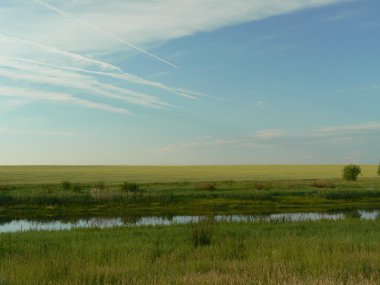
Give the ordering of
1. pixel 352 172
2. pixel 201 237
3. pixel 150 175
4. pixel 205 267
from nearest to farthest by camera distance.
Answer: pixel 205 267 < pixel 201 237 < pixel 352 172 < pixel 150 175

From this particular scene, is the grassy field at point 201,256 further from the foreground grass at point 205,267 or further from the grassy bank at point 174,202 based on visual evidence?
the grassy bank at point 174,202

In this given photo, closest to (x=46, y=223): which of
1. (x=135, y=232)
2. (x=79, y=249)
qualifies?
(x=135, y=232)

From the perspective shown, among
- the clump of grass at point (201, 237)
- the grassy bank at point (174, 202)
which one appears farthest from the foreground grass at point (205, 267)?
the grassy bank at point (174, 202)

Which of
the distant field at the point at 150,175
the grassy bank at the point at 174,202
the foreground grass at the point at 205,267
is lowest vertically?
the grassy bank at the point at 174,202

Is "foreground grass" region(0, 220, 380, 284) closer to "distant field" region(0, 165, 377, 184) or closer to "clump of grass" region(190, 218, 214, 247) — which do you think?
"clump of grass" region(190, 218, 214, 247)

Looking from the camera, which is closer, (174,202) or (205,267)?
(205,267)

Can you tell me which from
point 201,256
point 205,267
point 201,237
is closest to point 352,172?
point 201,237

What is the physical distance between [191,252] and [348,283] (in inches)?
205

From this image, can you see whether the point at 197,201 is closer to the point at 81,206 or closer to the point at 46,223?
the point at 81,206

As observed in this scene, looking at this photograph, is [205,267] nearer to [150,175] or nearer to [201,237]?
[201,237]

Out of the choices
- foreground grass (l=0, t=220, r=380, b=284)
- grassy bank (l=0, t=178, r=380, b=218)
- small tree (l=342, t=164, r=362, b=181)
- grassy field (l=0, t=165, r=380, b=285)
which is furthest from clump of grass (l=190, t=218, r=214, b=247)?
small tree (l=342, t=164, r=362, b=181)

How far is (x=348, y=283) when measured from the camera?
7184 millimetres

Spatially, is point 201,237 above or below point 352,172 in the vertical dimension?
below

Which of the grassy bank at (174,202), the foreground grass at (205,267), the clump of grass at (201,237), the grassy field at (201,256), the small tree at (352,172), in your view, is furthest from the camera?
the small tree at (352,172)
